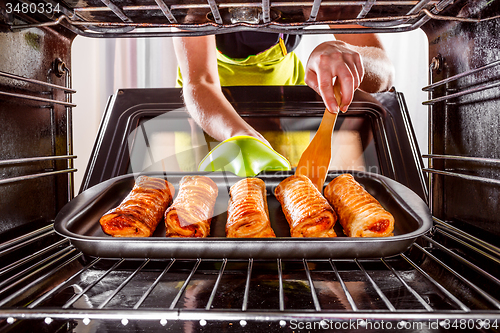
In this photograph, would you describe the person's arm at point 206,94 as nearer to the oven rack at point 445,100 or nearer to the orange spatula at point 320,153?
the orange spatula at point 320,153

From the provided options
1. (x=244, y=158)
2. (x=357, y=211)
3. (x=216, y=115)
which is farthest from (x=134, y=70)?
(x=357, y=211)

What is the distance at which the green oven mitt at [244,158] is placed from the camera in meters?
1.32

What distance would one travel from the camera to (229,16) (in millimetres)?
947

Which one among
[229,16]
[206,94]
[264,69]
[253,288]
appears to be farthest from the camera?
[264,69]

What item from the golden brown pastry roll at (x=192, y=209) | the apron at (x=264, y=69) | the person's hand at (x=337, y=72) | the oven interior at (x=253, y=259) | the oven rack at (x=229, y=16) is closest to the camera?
the oven interior at (x=253, y=259)

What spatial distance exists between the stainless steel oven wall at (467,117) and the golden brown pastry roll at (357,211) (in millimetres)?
224

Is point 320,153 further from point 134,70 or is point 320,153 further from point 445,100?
point 134,70

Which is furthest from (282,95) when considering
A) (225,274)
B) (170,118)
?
(225,274)

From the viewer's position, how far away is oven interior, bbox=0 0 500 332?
0.64m

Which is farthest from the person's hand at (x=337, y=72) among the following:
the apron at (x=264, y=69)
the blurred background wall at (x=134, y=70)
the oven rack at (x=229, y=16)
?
the blurred background wall at (x=134, y=70)

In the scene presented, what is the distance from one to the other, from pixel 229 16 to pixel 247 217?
594 millimetres

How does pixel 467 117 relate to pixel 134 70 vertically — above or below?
below

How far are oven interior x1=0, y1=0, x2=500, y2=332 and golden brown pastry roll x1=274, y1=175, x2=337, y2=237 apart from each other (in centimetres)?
14

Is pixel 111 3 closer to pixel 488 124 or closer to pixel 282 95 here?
pixel 282 95
